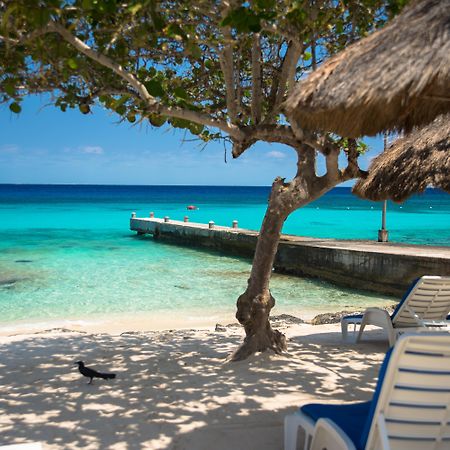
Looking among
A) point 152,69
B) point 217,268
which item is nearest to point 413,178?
point 152,69

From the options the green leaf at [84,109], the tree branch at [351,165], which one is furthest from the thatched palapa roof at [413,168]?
the green leaf at [84,109]

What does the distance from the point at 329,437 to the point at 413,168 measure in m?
3.74

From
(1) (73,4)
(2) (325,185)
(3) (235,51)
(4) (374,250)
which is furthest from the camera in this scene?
(4) (374,250)

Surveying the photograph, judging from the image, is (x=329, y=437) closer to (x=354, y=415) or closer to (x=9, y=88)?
(x=354, y=415)

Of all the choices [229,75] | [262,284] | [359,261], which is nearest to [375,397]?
[262,284]

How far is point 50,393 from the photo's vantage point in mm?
4117

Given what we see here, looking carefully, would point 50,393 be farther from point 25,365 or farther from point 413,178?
point 413,178

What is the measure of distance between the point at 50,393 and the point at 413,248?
38.4ft

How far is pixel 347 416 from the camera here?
262 centimetres

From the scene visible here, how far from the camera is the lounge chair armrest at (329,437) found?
231 centimetres

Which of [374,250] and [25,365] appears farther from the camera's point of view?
[374,250]

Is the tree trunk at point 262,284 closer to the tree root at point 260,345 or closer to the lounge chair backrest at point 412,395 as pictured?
the tree root at point 260,345

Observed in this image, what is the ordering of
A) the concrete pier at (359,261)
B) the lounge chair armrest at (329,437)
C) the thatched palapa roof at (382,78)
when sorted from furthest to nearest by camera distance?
1. the concrete pier at (359,261)
2. the thatched palapa roof at (382,78)
3. the lounge chair armrest at (329,437)

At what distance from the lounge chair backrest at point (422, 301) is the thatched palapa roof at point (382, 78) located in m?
2.73
